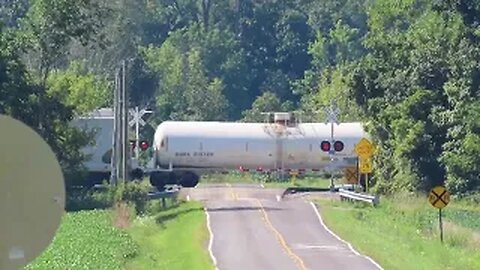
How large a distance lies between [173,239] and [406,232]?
20.9ft

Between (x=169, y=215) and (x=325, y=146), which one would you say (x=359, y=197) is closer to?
(x=169, y=215)

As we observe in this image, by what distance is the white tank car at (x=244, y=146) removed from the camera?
234 ft

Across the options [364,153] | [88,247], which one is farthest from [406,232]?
[364,153]

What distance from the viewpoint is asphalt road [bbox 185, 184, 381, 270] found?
101 feet

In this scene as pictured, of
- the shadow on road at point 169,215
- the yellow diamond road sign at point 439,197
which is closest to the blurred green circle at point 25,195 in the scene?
the yellow diamond road sign at point 439,197

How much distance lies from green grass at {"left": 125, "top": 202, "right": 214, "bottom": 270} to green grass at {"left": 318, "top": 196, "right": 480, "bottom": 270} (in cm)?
387

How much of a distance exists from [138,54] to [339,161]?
53560 millimetres

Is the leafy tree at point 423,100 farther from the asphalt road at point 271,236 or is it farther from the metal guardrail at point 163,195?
the metal guardrail at point 163,195

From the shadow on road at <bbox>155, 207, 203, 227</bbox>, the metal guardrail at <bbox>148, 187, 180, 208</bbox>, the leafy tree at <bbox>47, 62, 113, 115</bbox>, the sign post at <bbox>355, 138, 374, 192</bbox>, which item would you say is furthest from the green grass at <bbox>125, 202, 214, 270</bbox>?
the leafy tree at <bbox>47, 62, 113, 115</bbox>

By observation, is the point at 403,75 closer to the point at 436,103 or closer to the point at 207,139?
the point at 436,103

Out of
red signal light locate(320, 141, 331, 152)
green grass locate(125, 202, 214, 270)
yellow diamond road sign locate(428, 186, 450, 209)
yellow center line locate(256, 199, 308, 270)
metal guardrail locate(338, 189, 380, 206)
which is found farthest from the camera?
red signal light locate(320, 141, 331, 152)

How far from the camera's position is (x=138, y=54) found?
120 metres

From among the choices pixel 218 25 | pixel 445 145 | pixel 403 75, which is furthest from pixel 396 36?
pixel 218 25

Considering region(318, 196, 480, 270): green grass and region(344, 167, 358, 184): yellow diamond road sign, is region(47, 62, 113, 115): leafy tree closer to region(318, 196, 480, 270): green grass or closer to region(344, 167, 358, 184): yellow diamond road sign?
region(344, 167, 358, 184): yellow diamond road sign
